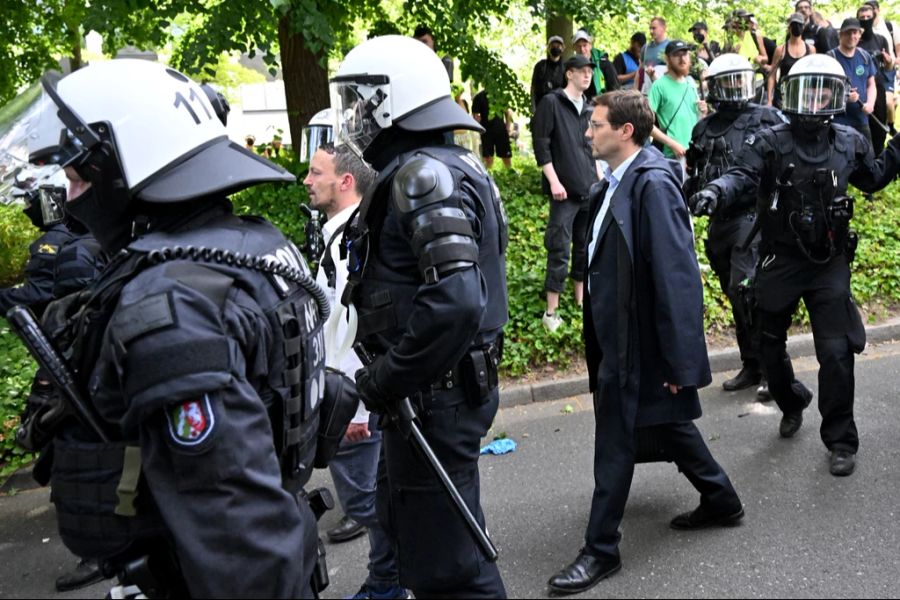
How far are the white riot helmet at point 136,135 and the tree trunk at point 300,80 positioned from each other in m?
7.23

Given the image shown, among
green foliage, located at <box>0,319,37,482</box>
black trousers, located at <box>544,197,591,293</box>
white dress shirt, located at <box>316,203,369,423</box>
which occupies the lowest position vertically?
green foliage, located at <box>0,319,37,482</box>

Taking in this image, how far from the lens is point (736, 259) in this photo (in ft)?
18.5

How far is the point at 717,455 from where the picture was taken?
4879mm

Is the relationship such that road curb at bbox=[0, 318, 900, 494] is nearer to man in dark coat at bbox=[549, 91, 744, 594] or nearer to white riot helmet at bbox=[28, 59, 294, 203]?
man in dark coat at bbox=[549, 91, 744, 594]

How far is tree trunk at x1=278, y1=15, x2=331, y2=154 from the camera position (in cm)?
891

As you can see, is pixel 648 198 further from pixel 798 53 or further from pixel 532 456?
pixel 798 53

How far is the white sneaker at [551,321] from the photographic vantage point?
6.72m

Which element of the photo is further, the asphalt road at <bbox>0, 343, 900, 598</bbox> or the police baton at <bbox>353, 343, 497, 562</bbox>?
the asphalt road at <bbox>0, 343, 900, 598</bbox>

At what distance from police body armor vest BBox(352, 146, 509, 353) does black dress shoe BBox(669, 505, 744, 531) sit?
1728 mm

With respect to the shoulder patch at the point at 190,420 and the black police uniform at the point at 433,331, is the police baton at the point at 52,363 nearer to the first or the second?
the shoulder patch at the point at 190,420

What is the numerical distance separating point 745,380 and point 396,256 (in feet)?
13.1

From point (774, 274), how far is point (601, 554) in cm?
193

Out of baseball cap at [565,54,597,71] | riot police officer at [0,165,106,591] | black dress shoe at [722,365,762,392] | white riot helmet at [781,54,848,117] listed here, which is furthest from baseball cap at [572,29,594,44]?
riot police officer at [0,165,106,591]

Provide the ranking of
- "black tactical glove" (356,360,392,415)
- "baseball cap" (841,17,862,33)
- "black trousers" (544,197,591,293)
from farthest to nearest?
1. "baseball cap" (841,17,862,33)
2. "black trousers" (544,197,591,293)
3. "black tactical glove" (356,360,392,415)
